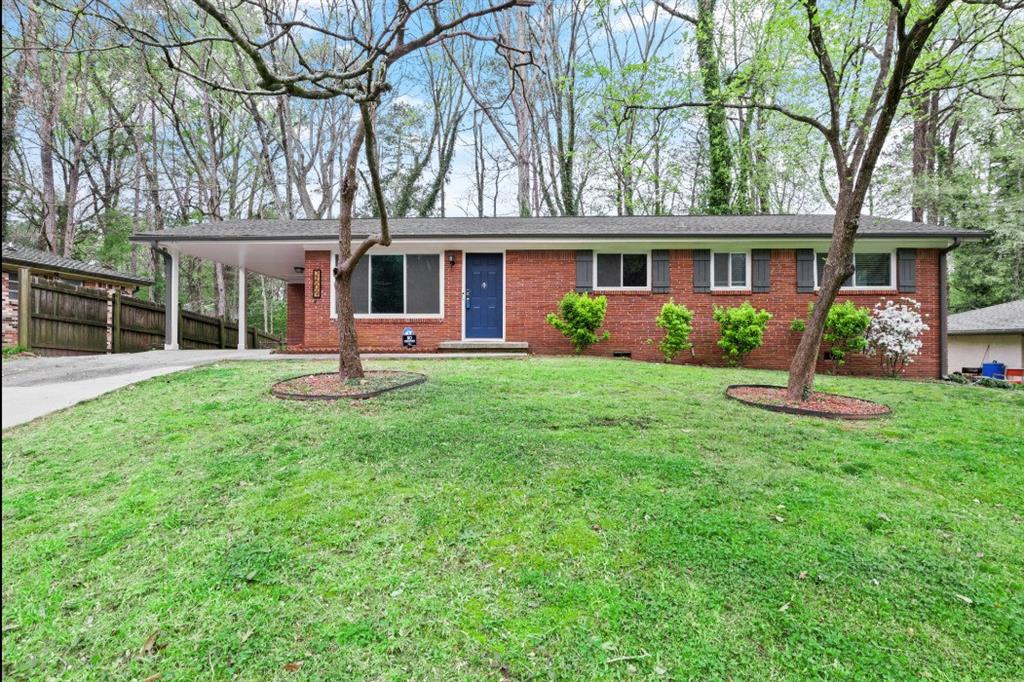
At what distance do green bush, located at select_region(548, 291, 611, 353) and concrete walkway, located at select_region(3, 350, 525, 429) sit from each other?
1.27 metres

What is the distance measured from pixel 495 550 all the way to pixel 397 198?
22.2 metres

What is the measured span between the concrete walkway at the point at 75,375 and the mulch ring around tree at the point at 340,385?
230 cm

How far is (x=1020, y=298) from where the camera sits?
53.7 feet

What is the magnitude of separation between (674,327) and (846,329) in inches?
133

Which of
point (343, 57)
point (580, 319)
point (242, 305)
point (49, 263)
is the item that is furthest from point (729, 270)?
point (49, 263)

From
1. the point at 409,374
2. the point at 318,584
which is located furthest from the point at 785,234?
the point at 318,584

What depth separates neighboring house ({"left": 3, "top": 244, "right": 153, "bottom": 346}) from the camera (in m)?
9.73

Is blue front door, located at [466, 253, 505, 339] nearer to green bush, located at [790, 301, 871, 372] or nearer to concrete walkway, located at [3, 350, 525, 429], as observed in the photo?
concrete walkway, located at [3, 350, 525, 429]

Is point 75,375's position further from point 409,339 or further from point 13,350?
point 409,339

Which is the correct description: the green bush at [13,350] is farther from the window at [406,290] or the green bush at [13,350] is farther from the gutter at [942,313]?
the gutter at [942,313]

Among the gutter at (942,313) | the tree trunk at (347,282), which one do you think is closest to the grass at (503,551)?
the tree trunk at (347,282)

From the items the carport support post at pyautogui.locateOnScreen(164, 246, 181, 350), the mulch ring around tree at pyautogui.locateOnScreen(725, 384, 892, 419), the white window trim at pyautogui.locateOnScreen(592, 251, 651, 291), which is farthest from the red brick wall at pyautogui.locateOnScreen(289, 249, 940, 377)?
the mulch ring around tree at pyautogui.locateOnScreen(725, 384, 892, 419)

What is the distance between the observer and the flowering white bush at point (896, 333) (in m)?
9.40

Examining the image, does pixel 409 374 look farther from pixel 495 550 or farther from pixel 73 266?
pixel 73 266
